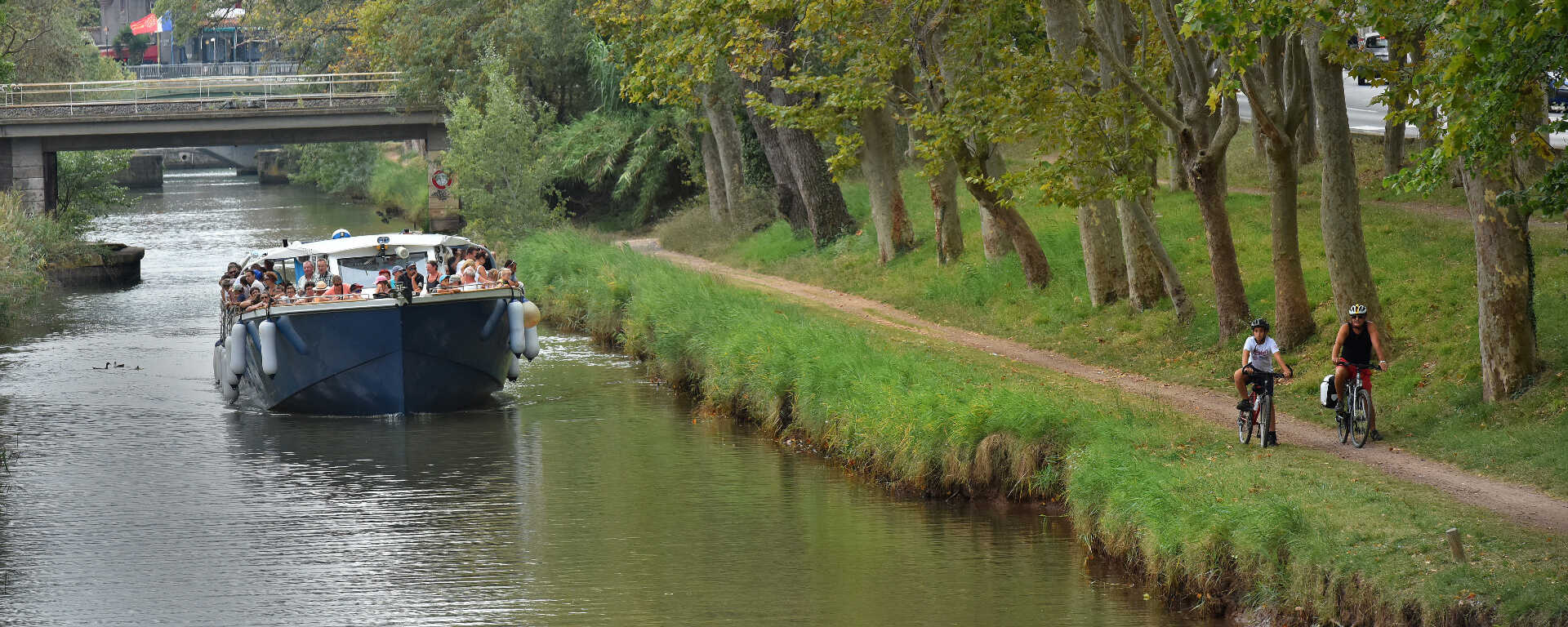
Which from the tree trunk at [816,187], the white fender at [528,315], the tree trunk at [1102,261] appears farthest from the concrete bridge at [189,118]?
the tree trunk at [1102,261]

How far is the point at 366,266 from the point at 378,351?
3.49 m

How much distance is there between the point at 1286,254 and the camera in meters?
20.4

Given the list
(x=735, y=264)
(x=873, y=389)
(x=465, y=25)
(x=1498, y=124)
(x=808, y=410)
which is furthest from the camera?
(x=465, y=25)

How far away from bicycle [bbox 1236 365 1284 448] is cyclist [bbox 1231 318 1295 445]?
3cm

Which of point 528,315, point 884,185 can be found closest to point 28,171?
point 884,185

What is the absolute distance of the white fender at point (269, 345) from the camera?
79.2ft

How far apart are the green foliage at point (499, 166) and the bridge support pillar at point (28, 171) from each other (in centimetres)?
1562

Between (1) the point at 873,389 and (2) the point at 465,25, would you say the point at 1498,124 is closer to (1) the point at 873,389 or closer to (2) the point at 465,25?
(1) the point at 873,389

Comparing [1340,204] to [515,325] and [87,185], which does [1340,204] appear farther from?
[87,185]

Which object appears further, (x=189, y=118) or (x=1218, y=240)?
(x=189, y=118)

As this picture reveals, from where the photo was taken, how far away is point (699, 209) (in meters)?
47.0

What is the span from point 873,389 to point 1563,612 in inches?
383

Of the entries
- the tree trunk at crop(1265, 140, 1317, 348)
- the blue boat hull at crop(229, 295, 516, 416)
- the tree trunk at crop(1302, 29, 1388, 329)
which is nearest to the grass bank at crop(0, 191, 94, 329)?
the blue boat hull at crop(229, 295, 516, 416)

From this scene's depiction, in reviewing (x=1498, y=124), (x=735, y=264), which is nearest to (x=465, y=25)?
(x=735, y=264)
